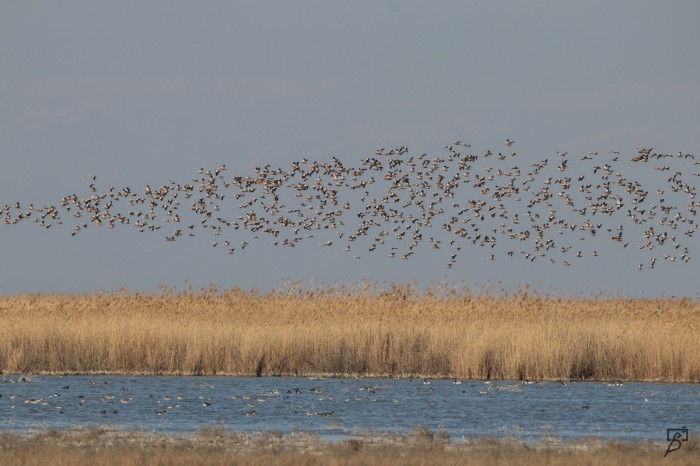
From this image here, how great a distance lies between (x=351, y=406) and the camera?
27.5 metres

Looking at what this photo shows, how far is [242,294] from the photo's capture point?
4634cm

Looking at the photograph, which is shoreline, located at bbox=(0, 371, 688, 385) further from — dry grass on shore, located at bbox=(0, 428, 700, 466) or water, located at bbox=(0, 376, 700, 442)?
dry grass on shore, located at bbox=(0, 428, 700, 466)

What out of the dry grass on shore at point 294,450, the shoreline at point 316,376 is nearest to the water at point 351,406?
the shoreline at point 316,376

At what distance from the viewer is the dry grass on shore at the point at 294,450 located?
16156mm

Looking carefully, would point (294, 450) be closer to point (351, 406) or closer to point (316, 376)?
point (351, 406)

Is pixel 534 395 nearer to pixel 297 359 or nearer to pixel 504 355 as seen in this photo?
pixel 504 355

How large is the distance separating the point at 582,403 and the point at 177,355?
14894mm

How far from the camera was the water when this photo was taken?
2303cm

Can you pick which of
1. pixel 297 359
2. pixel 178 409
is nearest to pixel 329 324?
pixel 297 359

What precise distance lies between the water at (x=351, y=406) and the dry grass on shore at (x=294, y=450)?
155 cm

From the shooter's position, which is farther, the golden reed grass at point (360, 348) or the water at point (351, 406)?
the golden reed grass at point (360, 348)

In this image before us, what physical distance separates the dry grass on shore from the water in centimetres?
155

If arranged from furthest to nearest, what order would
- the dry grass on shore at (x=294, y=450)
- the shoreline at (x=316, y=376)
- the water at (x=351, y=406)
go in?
the shoreline at (x=316, y=376), the water at (x=351, y=406), the dry grass on shore at (x=294, y=450)

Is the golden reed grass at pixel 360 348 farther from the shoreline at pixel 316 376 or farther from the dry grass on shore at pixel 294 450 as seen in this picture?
the dry grass on shore at pixel 294 450
